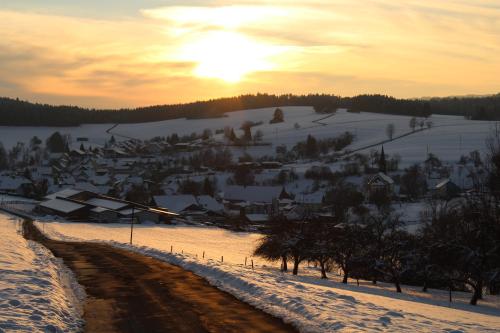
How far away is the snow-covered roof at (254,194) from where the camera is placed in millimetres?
133450

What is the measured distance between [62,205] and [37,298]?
315ft

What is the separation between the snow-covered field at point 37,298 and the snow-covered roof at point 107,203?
82.6m

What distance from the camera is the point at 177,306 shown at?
18.5 metres

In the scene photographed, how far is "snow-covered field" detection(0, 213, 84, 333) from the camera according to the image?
48.8 ft

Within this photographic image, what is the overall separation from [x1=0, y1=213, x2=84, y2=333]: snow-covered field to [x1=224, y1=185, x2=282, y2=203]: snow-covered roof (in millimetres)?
107007

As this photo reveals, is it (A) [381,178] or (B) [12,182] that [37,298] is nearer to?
(A) [381,178]

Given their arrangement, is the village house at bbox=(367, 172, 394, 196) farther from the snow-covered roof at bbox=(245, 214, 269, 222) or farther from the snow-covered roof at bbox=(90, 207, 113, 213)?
the snow-covered roof at bbox=(90, 207, 113, 213)

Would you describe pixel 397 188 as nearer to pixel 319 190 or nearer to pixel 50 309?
pixel 319 190

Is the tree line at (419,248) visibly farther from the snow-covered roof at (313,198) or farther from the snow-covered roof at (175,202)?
the snow-covered roof at (313,198)

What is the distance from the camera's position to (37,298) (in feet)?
58.1

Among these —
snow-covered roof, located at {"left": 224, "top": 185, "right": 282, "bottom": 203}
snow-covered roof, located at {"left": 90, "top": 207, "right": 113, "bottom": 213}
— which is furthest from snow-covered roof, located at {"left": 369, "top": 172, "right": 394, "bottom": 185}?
snow-covered roof, located at {"left": 90, "top": 207, "right": 113, "bottom": 213}

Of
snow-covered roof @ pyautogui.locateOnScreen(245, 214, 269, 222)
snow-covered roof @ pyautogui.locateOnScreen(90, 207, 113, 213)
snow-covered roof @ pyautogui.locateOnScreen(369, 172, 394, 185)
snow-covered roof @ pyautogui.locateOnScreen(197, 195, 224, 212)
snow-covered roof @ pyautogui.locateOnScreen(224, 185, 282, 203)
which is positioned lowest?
snow-covered roof @ pyautogui.locateOnScreen(245, 214, 269, 222)

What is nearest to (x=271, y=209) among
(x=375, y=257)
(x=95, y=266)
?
(x=375, y=257)

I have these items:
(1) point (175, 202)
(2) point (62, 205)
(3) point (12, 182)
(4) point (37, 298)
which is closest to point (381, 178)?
(1) point (175, 202)
